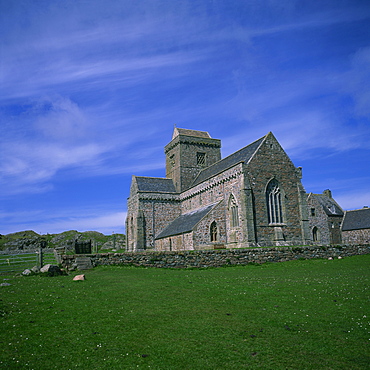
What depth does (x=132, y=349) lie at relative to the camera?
21.0 feet

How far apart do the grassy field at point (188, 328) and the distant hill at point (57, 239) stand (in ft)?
149

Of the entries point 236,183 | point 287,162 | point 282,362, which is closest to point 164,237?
point 236,183

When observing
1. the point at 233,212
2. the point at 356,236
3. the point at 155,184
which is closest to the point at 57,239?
the point at 155,184

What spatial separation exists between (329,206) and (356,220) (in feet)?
15.2

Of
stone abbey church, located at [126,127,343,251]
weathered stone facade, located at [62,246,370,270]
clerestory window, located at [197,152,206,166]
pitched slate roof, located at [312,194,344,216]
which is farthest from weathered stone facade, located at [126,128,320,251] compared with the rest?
pitched slate roof, located at [312,194,344,216]

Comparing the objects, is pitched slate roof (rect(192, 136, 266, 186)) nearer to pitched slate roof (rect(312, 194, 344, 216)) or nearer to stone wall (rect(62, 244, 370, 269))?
stone wall (rect(62, 244, 370, 269))

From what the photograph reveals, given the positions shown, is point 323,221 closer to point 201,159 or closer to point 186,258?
point 201,159

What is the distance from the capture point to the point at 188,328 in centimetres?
760

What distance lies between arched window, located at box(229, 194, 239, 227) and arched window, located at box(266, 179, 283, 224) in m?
3.18

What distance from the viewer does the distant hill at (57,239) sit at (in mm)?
53947

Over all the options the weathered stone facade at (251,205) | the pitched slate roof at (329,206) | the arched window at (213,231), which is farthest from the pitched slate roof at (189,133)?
the arched window at (213,231)

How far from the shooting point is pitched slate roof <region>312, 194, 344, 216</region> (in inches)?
2079

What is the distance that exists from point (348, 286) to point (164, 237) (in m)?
31.6

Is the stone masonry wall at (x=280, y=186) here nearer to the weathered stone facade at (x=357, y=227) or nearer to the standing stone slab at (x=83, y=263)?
the standing stone slab at (x=83, y=263)
